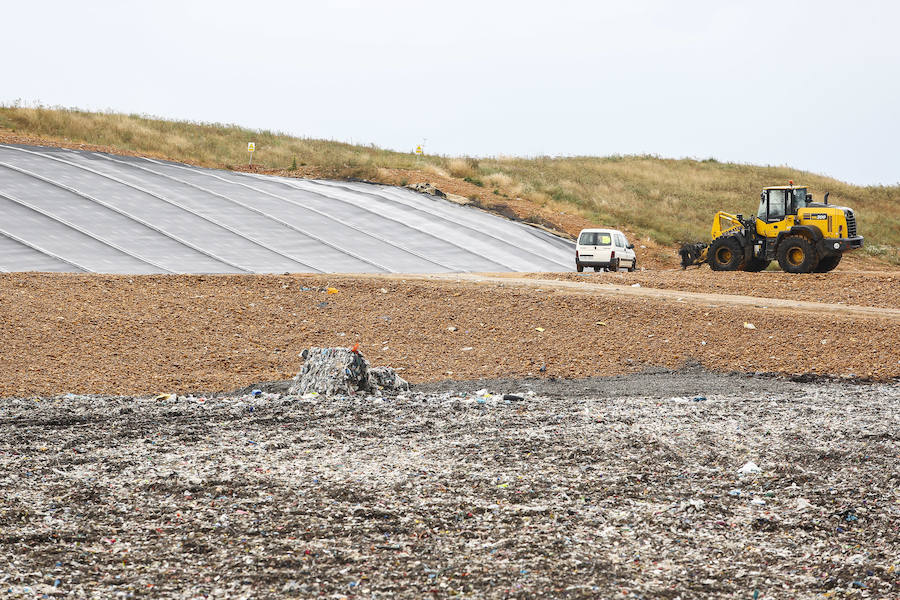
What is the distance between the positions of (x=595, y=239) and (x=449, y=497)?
63.9ft

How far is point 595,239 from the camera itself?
82.6 feet

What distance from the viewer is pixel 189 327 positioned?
13.6 metres

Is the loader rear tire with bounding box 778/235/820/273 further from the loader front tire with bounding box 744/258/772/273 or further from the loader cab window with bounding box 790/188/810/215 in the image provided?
the loader front tire with bounding box 744/258/772/273

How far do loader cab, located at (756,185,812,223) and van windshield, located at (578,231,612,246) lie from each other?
4.42m

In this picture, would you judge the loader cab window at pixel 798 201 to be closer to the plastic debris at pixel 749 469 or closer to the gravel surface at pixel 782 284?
the gravel surface at pixel 782 284

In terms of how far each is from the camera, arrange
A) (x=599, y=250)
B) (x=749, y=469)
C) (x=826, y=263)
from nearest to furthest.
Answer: (x=749, y=469)
(x=826, y=263)
(x=599, y=250)

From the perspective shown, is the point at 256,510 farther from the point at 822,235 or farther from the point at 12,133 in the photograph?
the point at 12,133

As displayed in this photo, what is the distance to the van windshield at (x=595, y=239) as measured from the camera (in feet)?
82.3

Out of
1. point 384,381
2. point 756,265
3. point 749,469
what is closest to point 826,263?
point 756,265

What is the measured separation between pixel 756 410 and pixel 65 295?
11.5m

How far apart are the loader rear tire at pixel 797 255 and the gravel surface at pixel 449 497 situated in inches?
472

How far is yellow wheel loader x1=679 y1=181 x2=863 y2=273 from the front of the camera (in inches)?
838

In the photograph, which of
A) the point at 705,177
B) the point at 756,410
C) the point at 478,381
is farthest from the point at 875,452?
the point at 705,177

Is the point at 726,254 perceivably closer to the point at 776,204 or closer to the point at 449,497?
the point at 776,204
